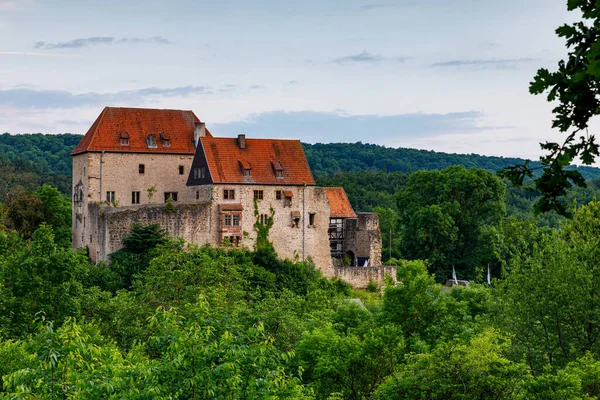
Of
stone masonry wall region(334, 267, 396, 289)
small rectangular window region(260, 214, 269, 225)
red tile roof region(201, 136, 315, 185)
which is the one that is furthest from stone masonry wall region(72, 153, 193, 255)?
stone masonry wall region(334, 267, 396, 289)

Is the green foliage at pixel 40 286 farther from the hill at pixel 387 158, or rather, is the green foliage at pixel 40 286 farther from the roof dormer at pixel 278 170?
the hill at pixel 387 158

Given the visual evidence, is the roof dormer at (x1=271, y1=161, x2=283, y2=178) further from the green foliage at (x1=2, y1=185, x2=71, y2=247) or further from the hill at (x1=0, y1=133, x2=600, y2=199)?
the hill at (x1=0, y1=133, x2=600, y2=199)

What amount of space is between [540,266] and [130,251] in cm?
2284

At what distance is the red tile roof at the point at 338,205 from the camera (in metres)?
54.2

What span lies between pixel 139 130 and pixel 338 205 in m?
12.7

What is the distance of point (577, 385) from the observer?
829 inches

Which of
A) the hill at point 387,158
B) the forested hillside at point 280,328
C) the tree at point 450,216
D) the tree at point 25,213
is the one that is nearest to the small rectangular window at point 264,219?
the forested hillside at point 280,328

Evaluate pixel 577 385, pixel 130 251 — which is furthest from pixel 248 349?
pixel 130 251

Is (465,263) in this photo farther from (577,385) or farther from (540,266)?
(577,385)

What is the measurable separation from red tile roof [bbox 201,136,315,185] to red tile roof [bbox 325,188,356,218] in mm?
4560

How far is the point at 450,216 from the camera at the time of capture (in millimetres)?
63906

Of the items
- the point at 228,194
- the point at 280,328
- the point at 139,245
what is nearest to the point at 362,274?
the point at 228,194

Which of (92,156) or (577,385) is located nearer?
(577,385)

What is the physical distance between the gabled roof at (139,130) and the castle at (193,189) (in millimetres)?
57
